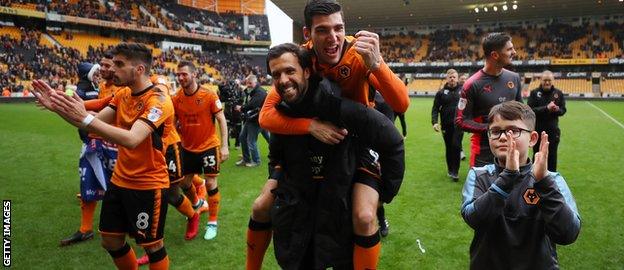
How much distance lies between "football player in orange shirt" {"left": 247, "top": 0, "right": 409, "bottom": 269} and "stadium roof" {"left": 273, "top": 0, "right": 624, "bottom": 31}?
136 feet

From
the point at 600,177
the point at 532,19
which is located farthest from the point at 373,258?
the point at 532,19

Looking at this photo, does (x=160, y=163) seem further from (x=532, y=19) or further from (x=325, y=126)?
(x=532, y=19)

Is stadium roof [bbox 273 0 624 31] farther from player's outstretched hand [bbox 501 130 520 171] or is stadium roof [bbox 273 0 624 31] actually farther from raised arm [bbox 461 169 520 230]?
player's outstretched hand [bbox 501 130 520 171]

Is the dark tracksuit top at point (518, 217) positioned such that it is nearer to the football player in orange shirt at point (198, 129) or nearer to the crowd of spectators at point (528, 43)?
the football player in orange shirt at point (198, 129)

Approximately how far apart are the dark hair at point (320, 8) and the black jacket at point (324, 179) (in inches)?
19.7

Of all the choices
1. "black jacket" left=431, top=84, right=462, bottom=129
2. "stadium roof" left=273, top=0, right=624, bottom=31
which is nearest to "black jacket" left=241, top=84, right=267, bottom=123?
"black jacket" left=431, top=84, right=462, bottom=129

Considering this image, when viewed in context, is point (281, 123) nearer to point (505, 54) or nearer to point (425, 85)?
point (505, 54)

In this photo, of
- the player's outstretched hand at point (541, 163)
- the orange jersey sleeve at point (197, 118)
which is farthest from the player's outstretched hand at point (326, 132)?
the orange jersey sleeve at point (197, 118)

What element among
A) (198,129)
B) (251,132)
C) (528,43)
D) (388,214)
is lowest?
(388,214)

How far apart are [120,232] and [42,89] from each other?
4.86 feet

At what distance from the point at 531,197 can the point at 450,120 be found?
684cm

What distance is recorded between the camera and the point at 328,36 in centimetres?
291

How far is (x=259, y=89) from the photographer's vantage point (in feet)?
34.5

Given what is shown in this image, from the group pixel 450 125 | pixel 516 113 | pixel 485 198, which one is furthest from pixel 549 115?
pixel 485 198
